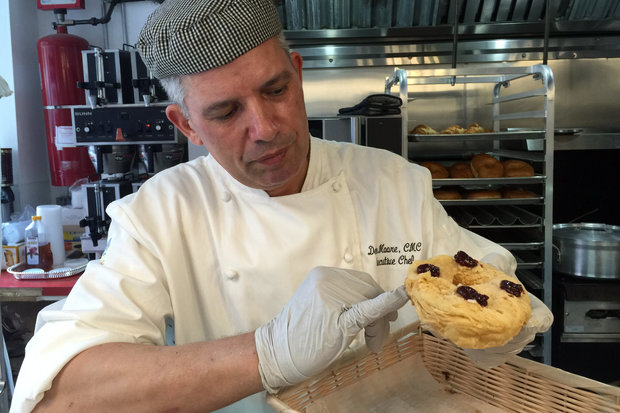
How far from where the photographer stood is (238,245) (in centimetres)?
148

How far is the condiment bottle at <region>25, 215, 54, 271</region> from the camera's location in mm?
3037

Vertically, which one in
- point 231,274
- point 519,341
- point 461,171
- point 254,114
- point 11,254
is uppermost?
point 254,114

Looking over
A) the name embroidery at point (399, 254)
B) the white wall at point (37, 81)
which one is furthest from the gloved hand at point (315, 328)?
the white wall at point (37, 81)

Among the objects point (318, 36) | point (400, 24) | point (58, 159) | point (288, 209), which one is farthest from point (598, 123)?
point (58, 159)

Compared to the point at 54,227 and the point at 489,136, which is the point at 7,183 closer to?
the point at 54,227

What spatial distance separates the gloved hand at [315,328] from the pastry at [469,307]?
0.06 m

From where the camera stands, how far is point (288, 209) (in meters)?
1.50

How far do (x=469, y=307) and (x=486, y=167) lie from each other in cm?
252

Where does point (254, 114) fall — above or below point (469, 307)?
above

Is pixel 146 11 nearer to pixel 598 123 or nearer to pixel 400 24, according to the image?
pixel 400 24

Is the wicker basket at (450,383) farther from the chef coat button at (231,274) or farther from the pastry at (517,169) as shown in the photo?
the pastry at (517,169)

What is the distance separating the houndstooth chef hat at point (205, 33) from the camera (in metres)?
1.18

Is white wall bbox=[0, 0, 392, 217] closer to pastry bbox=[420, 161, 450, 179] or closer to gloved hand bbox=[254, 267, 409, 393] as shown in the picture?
pastry bbox=[420, 161, 450, 179]

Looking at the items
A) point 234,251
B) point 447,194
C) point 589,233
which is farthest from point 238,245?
point 589,233
